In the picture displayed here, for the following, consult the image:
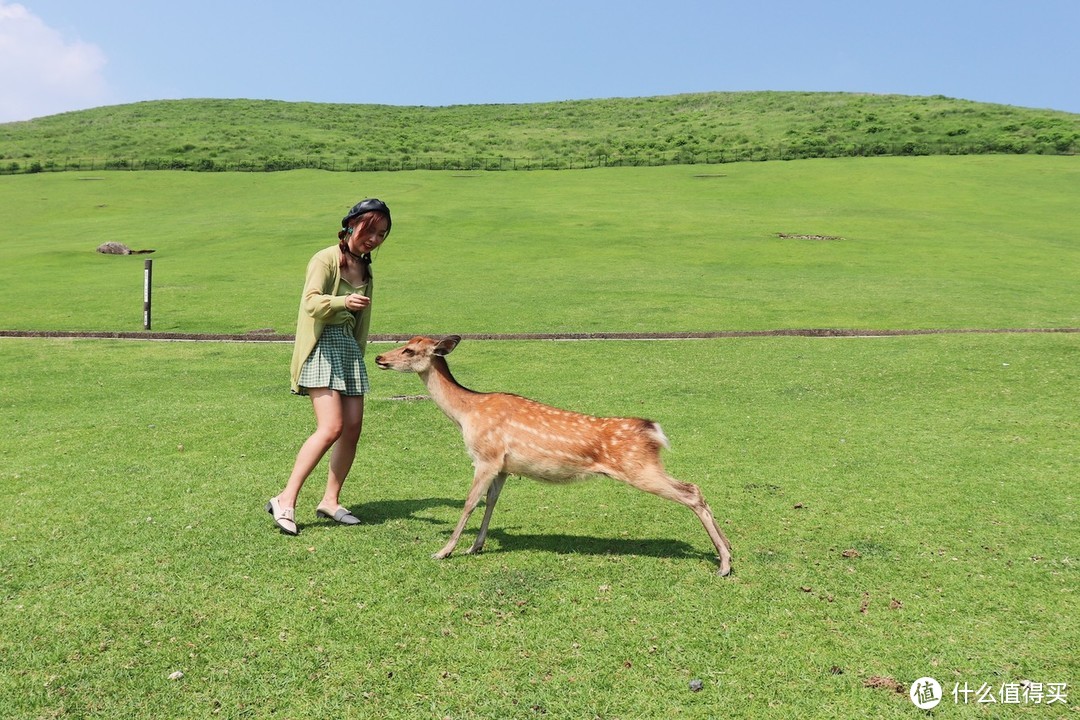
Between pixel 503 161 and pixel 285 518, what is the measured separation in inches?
2809

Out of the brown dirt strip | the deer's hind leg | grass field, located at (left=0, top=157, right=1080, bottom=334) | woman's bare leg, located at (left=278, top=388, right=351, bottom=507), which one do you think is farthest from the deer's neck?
grass field, located at (left=0, top=157, right=1080, bottom=334)

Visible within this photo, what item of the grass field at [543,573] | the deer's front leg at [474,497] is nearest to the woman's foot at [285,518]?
the grass field at [543,573]

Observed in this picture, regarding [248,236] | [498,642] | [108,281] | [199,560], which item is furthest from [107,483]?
[248,236]

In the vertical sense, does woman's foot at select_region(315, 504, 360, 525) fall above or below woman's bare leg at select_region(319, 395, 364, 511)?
below

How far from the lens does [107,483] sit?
8.73 meters

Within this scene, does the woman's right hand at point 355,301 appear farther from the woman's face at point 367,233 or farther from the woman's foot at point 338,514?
the woman's foot at point 338,514

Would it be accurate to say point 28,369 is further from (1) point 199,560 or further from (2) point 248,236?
(2) point 248,236

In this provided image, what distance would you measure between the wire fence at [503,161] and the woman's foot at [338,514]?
65487mm

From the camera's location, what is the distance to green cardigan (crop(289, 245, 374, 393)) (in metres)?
7.35

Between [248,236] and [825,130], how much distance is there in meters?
58.2

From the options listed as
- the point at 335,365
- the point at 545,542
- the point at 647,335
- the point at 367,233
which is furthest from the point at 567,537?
the point at 647,335

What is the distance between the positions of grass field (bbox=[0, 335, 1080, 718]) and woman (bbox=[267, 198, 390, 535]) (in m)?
0.52

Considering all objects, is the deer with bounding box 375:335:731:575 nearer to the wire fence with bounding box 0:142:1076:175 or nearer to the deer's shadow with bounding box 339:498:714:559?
the deer's shadow with bounding box 339:498:714:559

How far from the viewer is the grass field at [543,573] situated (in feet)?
16.1
